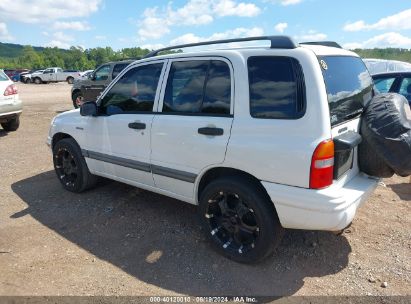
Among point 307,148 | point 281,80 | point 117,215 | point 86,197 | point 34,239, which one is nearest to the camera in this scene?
point 307,148

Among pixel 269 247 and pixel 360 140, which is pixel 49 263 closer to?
pixel 269 247

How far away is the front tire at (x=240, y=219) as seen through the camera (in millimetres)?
3023

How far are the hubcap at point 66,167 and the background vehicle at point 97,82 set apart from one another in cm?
685

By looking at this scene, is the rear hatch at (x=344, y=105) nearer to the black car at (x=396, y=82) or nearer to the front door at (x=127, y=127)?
the front door at (x=127, y=127)

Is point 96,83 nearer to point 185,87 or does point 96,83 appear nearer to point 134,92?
point 134,92

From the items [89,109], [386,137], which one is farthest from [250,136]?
[89,109]

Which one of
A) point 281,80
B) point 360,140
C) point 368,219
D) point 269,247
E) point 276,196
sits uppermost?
point 281,80

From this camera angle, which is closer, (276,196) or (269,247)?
(276,196)

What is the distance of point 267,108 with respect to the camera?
2896 mm

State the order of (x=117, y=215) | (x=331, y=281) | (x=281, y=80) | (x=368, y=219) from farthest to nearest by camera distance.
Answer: (x=117, y=215) < (x=368, y=219) < (x=331, y=281) < (x=281, y=80)

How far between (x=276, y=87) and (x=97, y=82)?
431 inches

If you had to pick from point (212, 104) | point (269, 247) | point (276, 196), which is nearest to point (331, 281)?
point (269, 247)

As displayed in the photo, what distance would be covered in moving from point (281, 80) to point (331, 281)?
1776 millimetres

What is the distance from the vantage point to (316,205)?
2727mm
